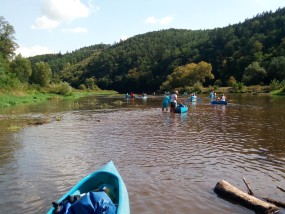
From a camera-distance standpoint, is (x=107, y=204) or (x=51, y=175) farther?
(x=51, y=175)

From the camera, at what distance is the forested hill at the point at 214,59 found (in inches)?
3793

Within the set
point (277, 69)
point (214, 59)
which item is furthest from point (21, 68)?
point (214, 59)

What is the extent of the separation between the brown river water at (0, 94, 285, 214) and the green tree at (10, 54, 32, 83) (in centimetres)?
6586

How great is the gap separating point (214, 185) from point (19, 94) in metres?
51.0

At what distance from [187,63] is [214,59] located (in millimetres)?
12787

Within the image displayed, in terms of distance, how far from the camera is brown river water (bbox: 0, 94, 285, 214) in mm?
8633

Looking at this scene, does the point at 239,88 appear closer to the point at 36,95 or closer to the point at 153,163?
the point at 36,95

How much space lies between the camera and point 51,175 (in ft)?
35.4

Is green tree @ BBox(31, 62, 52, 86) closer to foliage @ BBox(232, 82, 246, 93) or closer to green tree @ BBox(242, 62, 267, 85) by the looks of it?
foliage @ BBox(232, 82, 246, 93)

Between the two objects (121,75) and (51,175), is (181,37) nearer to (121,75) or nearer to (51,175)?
(121,75)

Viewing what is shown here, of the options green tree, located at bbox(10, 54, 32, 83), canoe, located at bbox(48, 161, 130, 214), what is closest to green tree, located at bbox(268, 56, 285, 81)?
green tree, located at bbox(10, 54, 32, 83)

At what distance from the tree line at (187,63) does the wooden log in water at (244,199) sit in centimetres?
4993

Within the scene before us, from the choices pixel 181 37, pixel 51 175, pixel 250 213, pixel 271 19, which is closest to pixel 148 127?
pixel 51 175

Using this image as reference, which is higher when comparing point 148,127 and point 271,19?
point 271,19
